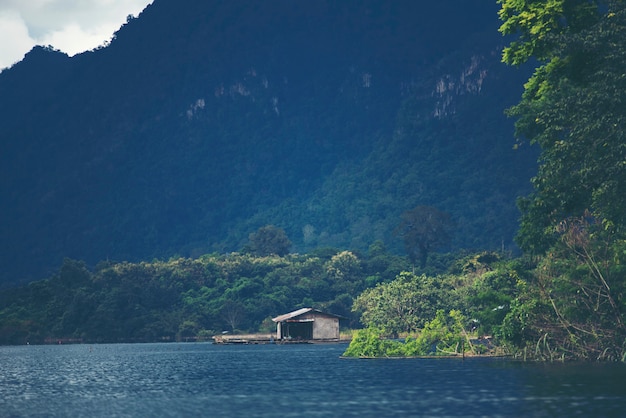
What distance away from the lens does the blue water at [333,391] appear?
39.2 metres

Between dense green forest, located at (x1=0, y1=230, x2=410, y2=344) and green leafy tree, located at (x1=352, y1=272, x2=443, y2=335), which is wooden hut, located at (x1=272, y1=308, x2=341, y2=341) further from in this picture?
dense green forest, located at (x1=0, y1=230, x2=410, y2=344)

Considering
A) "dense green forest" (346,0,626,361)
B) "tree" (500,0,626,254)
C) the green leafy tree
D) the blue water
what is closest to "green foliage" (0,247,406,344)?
the green leafy tree

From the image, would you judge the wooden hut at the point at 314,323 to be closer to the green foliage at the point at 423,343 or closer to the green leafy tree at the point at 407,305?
the green leafy tree at the point at 407,305

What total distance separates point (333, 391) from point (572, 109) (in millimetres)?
19973

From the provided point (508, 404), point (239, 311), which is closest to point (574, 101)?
point (508, 404)

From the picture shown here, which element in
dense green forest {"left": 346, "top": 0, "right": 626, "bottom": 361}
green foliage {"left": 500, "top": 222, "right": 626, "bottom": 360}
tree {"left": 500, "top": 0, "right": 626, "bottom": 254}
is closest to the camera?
tree {"left": 500, "top": 0, "right": 626, "bottom": 254}

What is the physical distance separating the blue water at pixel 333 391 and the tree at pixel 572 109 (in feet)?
30.6

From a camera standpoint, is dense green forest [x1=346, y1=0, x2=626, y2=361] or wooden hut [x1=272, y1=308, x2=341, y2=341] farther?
wooden hut [x1=272, y1=308, x2=341, y2=341]

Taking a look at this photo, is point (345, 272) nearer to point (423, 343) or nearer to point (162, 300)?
point (162, 300)

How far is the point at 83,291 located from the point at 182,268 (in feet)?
96.1

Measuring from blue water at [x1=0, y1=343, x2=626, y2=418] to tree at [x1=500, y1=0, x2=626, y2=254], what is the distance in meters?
9.33

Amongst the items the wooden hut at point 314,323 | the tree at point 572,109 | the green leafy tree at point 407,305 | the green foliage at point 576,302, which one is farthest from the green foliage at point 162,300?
the tree at point 572,109

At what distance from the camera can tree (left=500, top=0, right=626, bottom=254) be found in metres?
50.7

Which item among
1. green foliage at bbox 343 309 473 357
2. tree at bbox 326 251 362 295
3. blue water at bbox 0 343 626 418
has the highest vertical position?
tree at bbox 326 251 362 295
